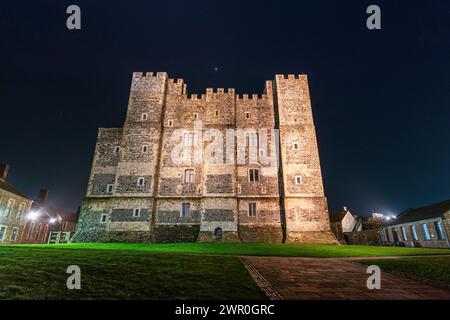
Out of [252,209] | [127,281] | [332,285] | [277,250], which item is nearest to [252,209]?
[252,209]

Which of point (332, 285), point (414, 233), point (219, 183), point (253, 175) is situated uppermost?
point (253, 175)

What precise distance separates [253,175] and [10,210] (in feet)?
103

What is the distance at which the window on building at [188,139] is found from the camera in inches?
1113


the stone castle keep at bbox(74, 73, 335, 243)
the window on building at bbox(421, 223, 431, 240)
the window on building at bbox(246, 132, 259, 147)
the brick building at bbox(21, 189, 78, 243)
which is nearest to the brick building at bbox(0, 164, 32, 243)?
the brick building at bbox(21, 189, 78, 243)

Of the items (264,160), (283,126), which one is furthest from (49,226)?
(283,126)

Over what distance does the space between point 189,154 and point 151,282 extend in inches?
841

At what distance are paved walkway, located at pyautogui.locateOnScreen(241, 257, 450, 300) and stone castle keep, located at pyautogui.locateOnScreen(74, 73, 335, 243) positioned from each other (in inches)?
603

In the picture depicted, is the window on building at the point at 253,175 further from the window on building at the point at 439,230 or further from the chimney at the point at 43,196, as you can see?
the chimney at the point at 43,196

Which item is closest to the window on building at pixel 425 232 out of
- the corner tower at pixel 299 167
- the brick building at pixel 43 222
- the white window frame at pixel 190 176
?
the corner tower at pixel 299 167

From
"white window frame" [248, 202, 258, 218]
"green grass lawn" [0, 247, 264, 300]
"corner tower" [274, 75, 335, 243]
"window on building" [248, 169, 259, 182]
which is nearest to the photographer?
"green grass lawn" [0, 247, 264, 300]

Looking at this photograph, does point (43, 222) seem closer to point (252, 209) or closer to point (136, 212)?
point (136, 212)

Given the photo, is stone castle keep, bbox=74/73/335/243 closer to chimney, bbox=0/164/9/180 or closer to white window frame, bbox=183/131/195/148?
white window frame, bbox=183/131/195/148

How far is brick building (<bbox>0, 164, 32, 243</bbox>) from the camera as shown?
31344mm

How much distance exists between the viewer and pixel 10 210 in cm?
3262
